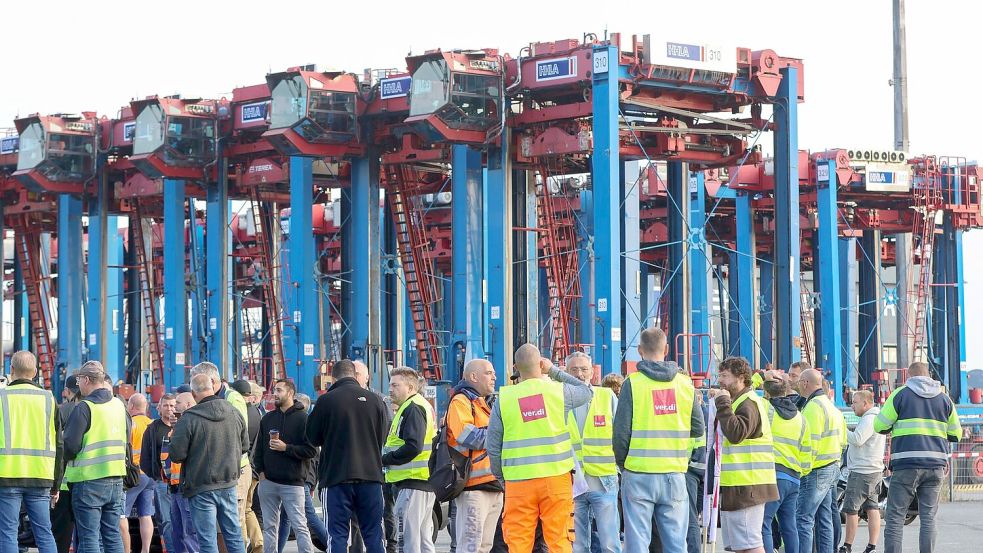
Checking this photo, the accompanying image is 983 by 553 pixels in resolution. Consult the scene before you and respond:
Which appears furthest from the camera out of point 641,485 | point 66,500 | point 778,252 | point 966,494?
point 778,252

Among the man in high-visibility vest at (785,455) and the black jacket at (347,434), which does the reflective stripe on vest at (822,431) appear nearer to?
the man in high-visibility vest at (785,455)

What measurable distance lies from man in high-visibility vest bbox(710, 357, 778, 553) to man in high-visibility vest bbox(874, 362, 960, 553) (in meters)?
2.58

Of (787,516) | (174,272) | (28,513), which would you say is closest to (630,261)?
(174,272)

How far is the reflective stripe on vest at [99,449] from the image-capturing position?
1314cm

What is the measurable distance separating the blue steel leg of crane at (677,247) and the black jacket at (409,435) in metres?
24.0

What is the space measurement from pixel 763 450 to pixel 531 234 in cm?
2533

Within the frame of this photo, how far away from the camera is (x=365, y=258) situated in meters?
36.1

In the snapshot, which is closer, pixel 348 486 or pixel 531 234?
pixel 348 486

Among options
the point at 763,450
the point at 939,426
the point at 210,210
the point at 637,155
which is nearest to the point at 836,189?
the point at 637,155

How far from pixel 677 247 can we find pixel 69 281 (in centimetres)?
1729

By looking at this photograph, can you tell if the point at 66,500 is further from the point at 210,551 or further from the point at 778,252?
the point at 778,252

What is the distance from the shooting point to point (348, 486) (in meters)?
13.0

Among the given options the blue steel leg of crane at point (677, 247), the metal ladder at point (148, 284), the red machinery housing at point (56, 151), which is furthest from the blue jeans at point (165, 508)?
the metal ladder at point (148, 284)

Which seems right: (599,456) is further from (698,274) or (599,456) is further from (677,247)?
(698,274)
